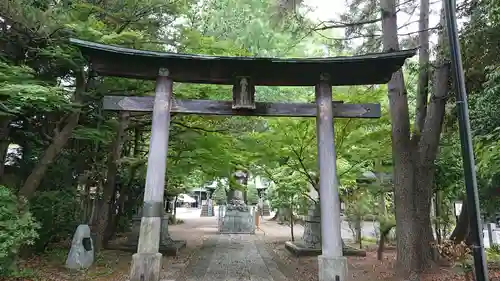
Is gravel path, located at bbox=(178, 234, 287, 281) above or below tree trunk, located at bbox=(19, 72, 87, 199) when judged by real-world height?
below

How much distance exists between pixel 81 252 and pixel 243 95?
20.1 feet

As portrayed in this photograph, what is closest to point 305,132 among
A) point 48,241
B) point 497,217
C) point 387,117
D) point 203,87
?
point 387,117

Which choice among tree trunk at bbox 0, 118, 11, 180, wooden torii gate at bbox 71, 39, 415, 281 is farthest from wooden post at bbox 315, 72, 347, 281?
tree trunk at bbox 0, 118, 11, 180

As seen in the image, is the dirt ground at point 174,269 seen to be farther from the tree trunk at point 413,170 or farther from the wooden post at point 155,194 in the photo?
the wooden post at point 155,194

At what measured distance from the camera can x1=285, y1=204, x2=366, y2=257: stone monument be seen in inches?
504

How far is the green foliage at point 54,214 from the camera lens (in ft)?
34.0

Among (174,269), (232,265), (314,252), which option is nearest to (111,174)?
(174,269)

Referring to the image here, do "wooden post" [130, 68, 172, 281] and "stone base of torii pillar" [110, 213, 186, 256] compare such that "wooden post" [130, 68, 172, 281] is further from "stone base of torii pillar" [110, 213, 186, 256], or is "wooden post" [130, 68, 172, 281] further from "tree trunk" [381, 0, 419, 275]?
Answer: "stone base of torii pillar" [110, 213, 186, 256]

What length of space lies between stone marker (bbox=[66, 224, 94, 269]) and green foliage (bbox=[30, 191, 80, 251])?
1374 millimetres

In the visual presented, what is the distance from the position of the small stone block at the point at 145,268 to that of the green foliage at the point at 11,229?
2.48m

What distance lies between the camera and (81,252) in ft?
31.0

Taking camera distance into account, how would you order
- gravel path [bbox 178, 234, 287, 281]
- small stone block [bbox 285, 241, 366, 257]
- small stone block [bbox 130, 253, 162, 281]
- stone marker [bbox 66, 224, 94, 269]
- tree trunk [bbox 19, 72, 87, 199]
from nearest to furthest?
small stone block [bbox 130, 253, 162, 281], tree trunk [bbox 19, 72, 87, 199], gravel path [bbox 178, 234, 287, 281], stone marker [bbox 66, 224, 94, 269], small stone block [bbox 285, 241, 366, 257]

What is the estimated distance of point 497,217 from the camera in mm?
16797

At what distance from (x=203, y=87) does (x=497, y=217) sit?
15197 millimetres
